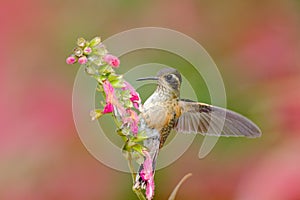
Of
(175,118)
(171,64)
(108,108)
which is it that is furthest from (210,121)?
(171,64)

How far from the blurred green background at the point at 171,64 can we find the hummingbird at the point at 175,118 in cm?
30

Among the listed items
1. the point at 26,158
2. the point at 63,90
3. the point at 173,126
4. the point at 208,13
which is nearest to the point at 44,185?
the point at 26,158

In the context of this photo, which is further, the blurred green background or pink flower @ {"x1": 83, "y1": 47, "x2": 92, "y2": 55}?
the blurred green background

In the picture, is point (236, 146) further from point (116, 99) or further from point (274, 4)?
point (116, 99)

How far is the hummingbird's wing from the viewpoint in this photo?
49 cm

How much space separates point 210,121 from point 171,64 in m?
0.55

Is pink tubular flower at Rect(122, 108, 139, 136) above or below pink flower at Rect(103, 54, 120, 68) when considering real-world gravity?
below

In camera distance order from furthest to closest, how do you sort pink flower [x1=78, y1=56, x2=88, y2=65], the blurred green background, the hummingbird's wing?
1. the blurred green background
2. the hummingbird's wing
3. pink flower [x1=78, y1=56, x2=88, y2=65]

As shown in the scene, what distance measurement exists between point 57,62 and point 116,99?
758mm

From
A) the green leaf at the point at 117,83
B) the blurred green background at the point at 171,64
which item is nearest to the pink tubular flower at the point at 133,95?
the green leaf at the point at 117,83

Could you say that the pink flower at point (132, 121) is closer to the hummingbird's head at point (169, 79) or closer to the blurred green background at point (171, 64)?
the hummingbird's head at point (169, 79)

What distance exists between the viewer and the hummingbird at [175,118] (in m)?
0.45

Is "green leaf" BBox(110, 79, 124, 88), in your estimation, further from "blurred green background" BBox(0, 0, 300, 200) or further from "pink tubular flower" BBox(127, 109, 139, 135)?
"blurred green background" BBox(0, 0, 300, 200)

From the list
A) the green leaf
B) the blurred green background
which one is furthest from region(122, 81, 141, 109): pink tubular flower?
the blurred green background
